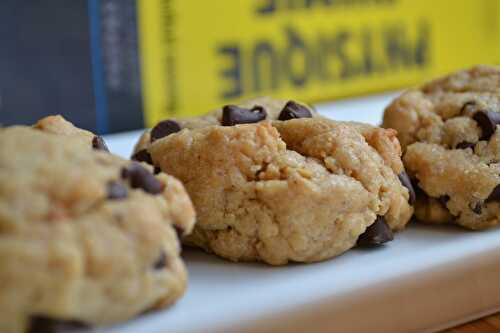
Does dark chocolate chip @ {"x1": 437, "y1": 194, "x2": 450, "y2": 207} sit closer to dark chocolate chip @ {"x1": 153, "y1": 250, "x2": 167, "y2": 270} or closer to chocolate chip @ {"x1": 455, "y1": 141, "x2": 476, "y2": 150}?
chocolate chip @ {"x1": 455, "y1": 141, "x2": 476, "y2": 150}

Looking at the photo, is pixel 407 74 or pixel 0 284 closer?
pixel 0 284

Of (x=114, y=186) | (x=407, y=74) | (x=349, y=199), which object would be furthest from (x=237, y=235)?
(x=407, y=74)

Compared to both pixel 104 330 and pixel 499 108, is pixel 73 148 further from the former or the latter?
pixel 499 108

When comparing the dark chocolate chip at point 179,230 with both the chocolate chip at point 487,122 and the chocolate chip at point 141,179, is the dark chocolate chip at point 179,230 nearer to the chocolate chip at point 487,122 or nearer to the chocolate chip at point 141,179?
the chocolate chip at point 141,179

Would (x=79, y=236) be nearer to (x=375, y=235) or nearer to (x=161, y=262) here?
(x=161, y=262)

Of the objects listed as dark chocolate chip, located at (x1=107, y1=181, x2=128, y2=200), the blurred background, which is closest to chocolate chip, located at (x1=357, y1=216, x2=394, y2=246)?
dark chocolate chip, located at (x1=107, y1=181, x2=128, y2=200)

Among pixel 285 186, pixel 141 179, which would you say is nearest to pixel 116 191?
pixel 141 179
